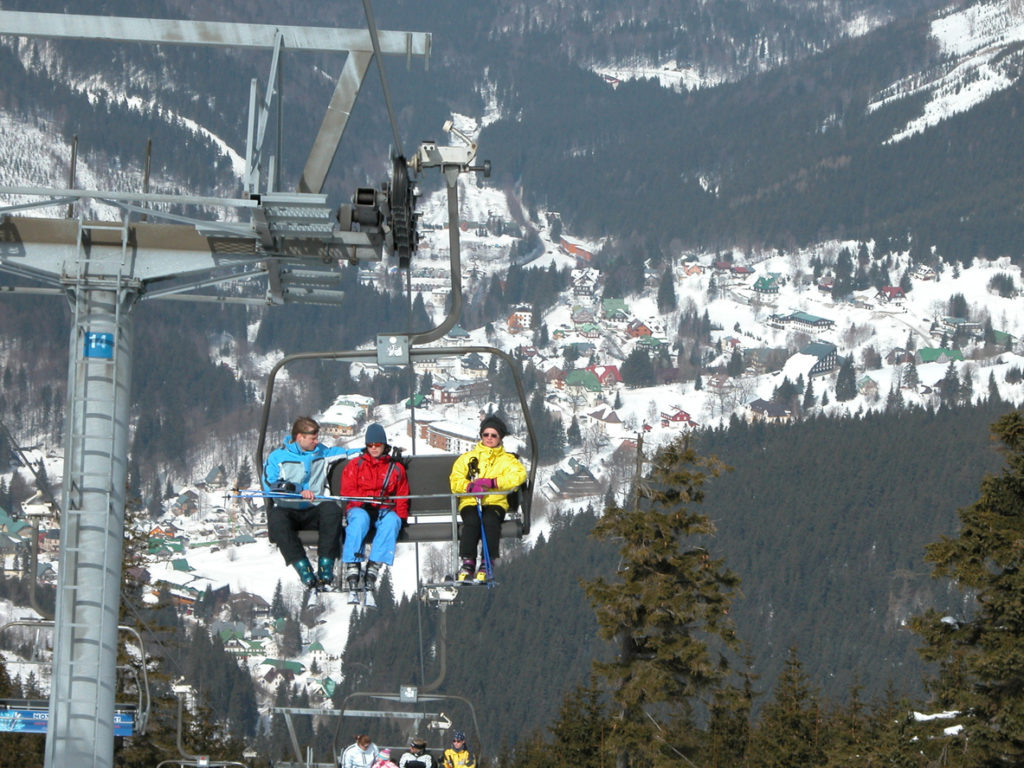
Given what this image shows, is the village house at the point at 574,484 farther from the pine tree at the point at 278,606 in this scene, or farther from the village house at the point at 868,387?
the village house at the point at 868,387

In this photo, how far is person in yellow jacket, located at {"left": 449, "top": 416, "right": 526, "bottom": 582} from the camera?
12305mm

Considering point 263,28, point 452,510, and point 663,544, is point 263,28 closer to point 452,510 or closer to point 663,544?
point 452,510

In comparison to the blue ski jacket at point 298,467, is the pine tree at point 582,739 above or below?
below

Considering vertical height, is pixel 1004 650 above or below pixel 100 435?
below

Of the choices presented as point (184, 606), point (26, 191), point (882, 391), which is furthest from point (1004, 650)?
point (882, 391)

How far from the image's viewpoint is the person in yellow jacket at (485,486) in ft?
40.4

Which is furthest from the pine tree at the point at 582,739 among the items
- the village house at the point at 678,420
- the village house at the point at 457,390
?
the village house at the point at 457,390

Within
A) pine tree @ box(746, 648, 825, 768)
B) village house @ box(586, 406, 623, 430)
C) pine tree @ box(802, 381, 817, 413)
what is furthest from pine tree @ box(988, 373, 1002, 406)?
pine tree @ box(746, 648, 825, 768)

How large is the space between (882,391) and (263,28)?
184225 millimetres

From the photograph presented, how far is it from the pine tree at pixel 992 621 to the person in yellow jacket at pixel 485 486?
14.4 feet

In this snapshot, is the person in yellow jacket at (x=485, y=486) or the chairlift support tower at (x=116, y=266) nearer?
the chairlift support tower at (x=116, y=266)

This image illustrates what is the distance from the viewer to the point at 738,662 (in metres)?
107

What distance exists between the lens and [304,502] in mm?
12102

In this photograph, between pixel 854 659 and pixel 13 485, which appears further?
pixel 13 485
